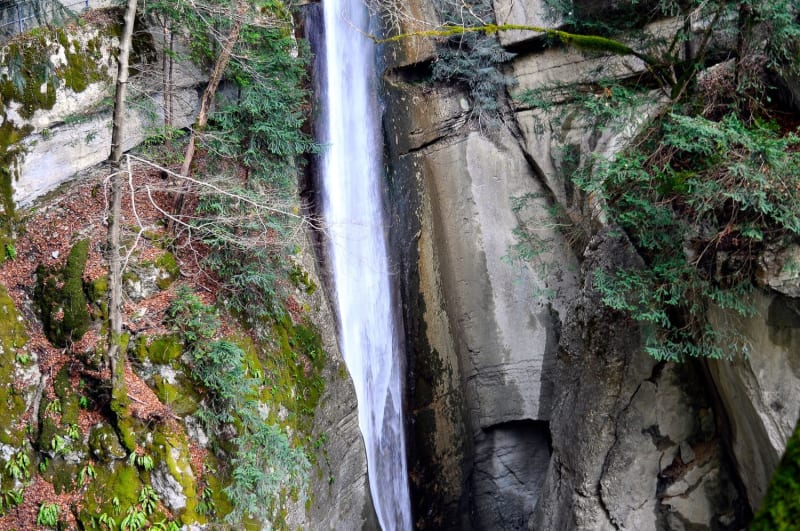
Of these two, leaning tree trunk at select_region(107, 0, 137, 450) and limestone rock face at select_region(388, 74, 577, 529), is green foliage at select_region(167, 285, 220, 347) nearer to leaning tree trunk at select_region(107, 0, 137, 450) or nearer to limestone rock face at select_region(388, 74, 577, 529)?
leaning tree trunk at select_region(107, 0, 137, 450)

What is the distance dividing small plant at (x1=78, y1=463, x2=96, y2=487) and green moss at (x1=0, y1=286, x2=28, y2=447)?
801 mm

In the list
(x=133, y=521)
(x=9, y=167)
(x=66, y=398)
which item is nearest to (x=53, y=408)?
(x=66, y=398)

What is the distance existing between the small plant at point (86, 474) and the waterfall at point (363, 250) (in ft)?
18.0

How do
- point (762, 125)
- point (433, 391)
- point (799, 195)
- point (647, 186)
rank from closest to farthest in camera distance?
point (799, 195)
point (762, 125)
point (647, 186)
point (433, 391)

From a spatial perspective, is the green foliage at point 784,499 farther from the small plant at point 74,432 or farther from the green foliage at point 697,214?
the small plant at point 74,432

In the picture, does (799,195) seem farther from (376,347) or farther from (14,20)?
(14,20)

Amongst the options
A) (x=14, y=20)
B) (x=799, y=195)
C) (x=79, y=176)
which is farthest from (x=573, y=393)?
(x=14, y=20)

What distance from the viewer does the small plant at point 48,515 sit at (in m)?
6.29

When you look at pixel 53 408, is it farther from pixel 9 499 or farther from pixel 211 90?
pixel 211 90

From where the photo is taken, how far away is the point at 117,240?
695 cm

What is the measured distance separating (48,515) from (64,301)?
2617 mm

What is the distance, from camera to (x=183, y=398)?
23.6 feet

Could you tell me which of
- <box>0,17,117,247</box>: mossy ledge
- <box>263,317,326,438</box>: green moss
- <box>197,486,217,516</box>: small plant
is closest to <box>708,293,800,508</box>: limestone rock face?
<box>263,317,326,438</box>: green moss

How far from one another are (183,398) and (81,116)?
15.7ft
